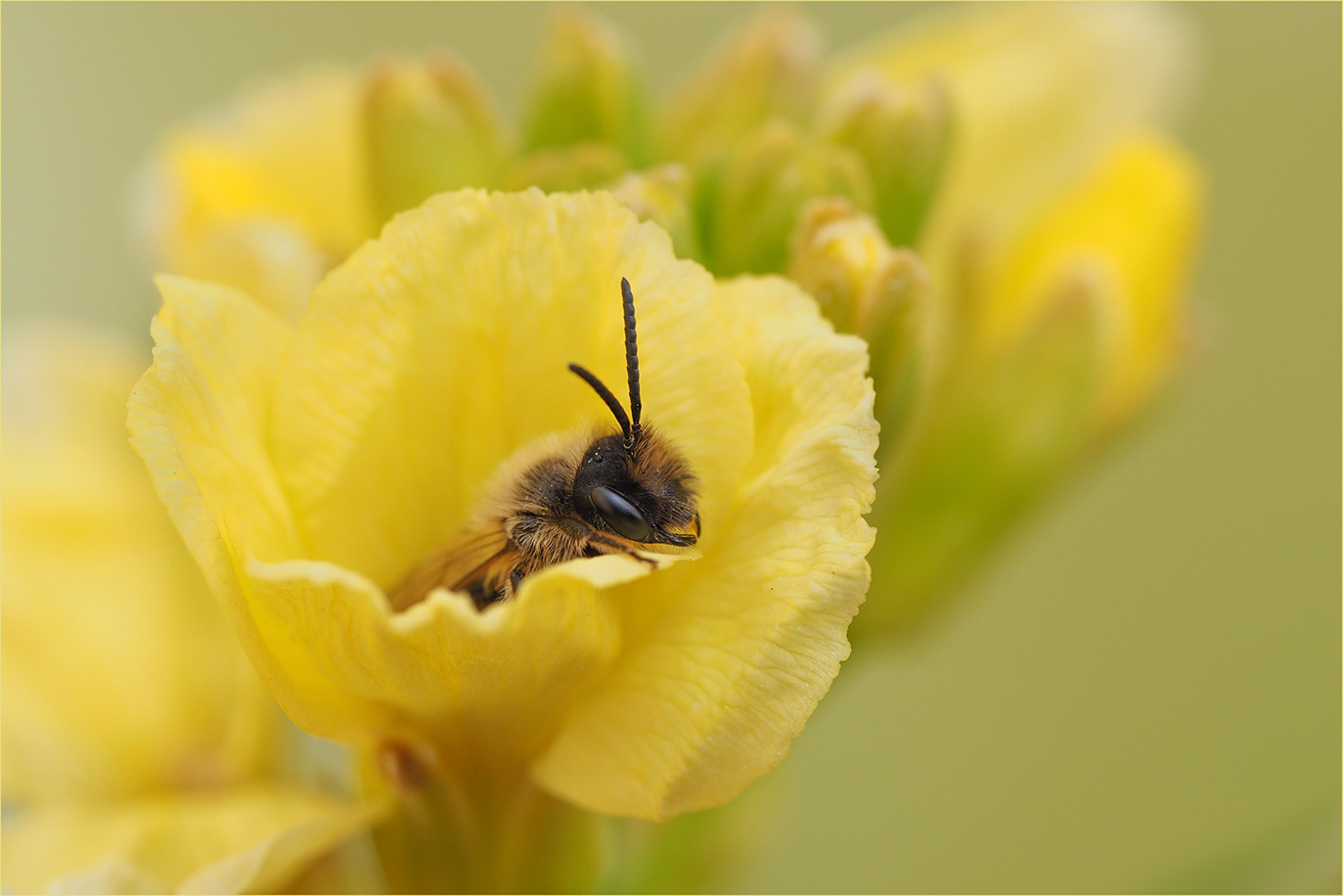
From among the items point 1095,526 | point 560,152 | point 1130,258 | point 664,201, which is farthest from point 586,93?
point 1095,526

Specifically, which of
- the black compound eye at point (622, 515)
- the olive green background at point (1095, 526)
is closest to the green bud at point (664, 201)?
the black compound eye at point (622, 515)

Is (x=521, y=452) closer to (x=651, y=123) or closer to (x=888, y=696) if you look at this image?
(x=651, y=123)

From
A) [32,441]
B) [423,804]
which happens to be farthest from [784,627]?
[32,441]

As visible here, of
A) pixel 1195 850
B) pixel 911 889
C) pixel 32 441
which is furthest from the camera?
pixel 911 889

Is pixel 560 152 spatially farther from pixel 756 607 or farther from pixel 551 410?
pixel 756 607

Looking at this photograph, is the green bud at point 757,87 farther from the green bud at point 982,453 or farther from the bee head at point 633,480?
the bee head at point 633,480

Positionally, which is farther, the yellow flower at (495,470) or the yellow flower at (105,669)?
the yellow flower at (105,669)

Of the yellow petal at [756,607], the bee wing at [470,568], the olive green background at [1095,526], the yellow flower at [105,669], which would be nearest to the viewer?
the yellow petal at [756,607]
